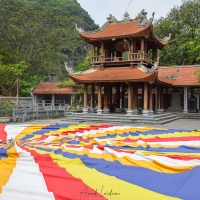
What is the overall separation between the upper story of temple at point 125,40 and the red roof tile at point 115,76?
58cm

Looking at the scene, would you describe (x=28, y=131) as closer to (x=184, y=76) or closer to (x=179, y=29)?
(x=184, y=76)

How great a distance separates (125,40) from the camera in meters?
16.1

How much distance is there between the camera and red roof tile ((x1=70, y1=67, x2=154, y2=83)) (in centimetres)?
1415

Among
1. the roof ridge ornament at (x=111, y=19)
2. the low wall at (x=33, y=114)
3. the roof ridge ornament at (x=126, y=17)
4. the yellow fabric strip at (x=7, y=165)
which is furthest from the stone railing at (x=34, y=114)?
the yellow fabric strip at (x=7, y=165)

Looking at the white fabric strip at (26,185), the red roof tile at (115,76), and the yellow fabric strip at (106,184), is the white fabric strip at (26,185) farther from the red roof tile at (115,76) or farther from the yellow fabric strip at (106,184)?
the red roof tile at (115,76)

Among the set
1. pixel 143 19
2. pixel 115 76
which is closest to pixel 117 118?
pixel 115 76

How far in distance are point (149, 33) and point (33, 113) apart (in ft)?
30.0

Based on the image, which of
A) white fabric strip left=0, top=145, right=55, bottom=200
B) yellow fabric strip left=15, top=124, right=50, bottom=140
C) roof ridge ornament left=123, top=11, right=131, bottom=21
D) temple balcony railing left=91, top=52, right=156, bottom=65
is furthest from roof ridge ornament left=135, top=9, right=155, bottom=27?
white fabric strip left=0, top=145, right=55, bottom=200

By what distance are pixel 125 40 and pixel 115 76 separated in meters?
2.81

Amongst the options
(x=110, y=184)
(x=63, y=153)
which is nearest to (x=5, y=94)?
(x=63, y=153)

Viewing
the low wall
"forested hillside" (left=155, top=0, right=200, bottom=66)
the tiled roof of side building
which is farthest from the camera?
"forested hillside" (left=155, top=0, right=200, bottom=66)

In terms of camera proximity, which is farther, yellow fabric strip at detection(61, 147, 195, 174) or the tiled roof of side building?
the tiled roof of side building

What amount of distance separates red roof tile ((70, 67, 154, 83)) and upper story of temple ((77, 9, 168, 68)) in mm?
582

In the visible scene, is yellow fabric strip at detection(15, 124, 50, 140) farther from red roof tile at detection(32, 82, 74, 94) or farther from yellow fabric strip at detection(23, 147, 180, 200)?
red roof tile at detection(32, 82, 74, 94)
